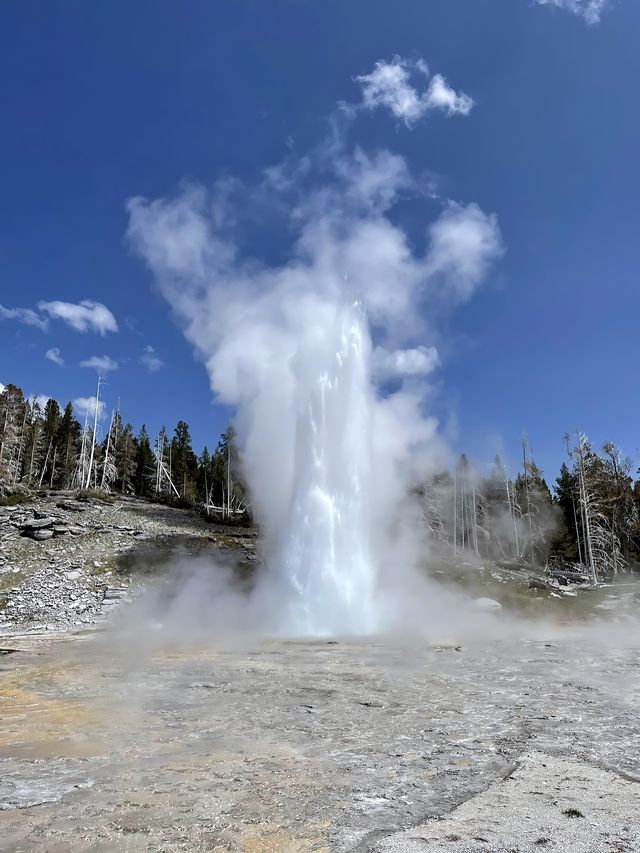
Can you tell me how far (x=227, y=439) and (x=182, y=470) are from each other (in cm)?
1090

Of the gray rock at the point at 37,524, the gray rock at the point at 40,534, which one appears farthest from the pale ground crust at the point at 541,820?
the gray rock at the point at 37,524

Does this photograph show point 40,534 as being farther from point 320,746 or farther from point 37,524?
point 320,746

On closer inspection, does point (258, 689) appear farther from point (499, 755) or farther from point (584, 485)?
point (584, 485)

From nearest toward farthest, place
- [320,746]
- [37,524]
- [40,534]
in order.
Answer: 1. [320,746]
2. [40,534]
3. [37,524]

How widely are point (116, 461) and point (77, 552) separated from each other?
50.8m

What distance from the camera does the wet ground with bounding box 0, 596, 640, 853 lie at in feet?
13.2

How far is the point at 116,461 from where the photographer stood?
80188 mm

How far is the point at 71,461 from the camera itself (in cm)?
7369

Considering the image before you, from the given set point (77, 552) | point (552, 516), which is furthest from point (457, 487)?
point (77, 552)

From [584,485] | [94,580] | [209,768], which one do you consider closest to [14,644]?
[94,580]

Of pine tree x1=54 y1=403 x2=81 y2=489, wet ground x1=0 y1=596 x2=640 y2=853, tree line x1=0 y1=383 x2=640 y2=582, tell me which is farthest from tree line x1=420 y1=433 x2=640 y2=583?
pine tree x1=54 y1=403 x2=81 y2=489

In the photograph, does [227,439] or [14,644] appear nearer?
[14,644]

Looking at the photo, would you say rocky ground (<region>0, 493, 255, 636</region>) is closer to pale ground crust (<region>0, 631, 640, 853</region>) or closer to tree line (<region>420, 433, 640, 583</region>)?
pale ground crust (<region>0, 631, 640, 853</region>)

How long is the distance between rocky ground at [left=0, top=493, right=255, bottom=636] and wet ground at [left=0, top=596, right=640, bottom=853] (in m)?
14.1
